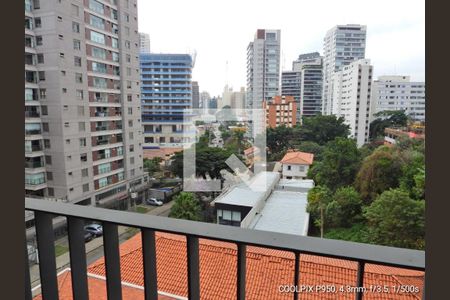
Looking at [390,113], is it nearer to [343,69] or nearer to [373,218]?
[343,69]

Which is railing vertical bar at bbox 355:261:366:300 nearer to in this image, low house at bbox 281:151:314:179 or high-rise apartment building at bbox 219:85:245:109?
low house at bbox 281:151:314:179

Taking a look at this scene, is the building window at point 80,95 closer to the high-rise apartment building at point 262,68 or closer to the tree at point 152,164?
the tree at point 152,164

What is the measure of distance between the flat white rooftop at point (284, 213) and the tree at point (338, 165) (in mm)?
116

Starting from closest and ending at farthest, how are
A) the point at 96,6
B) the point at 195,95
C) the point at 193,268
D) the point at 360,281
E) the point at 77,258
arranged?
the point at 360,281 → the point at 193,268 → the point at 77,258 → the point at 96,6 → the point at 195,95

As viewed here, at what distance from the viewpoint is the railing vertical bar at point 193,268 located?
770mm

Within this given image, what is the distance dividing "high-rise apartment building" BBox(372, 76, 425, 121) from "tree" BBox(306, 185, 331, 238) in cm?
35

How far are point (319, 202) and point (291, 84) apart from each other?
50 cm

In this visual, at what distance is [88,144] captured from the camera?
49.6 inches

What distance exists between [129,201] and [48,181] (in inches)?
13.0

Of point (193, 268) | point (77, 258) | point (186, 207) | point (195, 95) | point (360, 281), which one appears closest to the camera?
point (360, 281)

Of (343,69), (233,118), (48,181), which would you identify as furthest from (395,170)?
(48,181)

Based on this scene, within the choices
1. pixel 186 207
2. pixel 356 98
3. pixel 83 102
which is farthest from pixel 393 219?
pixel 83 102

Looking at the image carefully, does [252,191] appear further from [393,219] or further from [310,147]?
[393,219]

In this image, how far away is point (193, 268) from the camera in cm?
80
